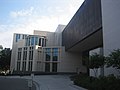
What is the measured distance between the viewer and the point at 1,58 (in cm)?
6994

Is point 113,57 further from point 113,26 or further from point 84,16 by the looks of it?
point 84,16

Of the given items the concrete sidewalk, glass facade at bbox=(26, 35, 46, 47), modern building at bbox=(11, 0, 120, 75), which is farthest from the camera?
glass facade at bbox=(26, 35, 46, 47)

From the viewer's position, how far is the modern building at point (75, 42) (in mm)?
19688

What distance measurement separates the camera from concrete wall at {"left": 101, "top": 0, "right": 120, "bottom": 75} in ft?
59.2

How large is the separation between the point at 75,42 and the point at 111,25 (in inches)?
740

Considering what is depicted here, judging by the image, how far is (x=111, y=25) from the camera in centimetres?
1927

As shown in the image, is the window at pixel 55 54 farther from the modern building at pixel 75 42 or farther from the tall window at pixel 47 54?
the tall window at pixel 47 54

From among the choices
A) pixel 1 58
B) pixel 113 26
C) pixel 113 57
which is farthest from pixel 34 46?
pixel 113 57

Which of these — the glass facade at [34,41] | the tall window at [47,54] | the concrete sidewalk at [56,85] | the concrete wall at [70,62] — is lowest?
the concrete sidewalk at [56,85]

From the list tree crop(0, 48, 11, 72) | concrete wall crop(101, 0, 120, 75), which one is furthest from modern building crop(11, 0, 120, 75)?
tree crop(0, 48, 11, 72)

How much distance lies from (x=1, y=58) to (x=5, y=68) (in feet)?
15.8

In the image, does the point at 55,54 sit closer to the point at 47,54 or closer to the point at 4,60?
the point at 47,54

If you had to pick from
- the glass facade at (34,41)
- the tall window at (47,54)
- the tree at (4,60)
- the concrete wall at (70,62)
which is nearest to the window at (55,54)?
the tall window at (47,54)

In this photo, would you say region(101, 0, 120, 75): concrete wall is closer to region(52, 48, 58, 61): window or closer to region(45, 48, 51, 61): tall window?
region(52, 48, 58, 61): window
